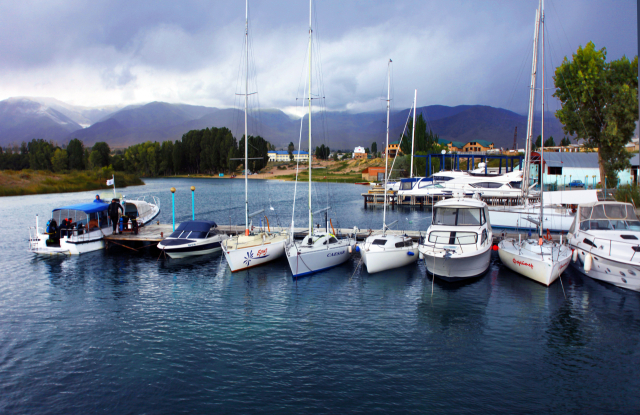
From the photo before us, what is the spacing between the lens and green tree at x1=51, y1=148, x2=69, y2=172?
144 metres

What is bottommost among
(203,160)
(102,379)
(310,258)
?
(102,379)

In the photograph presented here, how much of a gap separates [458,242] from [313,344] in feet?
38.0

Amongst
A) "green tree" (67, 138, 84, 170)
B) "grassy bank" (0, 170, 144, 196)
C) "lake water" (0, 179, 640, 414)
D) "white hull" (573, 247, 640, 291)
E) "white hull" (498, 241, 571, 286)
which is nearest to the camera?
"lake water" (0, 179, 640, 414)

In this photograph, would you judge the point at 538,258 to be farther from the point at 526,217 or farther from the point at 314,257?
the point at 526,217

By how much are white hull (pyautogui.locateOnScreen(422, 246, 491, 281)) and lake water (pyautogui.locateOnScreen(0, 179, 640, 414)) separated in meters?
0.74

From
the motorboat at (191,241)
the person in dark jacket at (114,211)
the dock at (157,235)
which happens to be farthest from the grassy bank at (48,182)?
the motorboat at (191,241)

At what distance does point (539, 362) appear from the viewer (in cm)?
1384

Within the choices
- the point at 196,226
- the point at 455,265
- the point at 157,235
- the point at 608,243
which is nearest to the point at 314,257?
the point at 455,265

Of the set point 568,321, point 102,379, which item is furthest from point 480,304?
point 102,379

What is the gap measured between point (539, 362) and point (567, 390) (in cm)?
166

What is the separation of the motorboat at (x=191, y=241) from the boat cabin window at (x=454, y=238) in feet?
51.1

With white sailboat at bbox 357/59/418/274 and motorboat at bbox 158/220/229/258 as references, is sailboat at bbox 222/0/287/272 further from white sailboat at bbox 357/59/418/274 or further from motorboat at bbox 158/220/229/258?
white sailboat at bbox 357/59/418/274

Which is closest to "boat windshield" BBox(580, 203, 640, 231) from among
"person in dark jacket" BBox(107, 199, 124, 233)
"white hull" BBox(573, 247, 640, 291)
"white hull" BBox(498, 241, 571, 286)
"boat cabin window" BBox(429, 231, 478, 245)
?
"white hull" BBox(573, 247, 640, 291)

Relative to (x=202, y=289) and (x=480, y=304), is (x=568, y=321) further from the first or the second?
(x=202, y=289)
